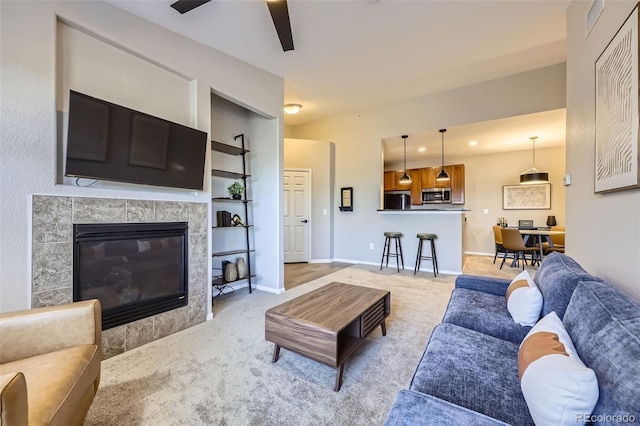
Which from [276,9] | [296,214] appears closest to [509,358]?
[276,9]

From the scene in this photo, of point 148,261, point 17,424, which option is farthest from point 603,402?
point 148,261

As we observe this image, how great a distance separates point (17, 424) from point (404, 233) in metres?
5.07

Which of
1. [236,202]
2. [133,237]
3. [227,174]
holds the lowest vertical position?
[133,237]

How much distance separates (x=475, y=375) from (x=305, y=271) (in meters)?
3.97

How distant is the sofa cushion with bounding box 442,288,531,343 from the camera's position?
159 cm

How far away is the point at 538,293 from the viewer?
5.23 ft

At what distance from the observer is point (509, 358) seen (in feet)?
4.26

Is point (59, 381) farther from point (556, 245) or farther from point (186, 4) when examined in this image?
point (556, 245)

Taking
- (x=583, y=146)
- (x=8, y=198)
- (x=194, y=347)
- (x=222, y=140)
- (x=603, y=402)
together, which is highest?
(x=222, y=140)

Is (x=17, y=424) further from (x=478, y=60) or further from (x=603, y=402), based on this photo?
(x=478, y=60)

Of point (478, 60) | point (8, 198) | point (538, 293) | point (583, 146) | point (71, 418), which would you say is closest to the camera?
point (71, 418)

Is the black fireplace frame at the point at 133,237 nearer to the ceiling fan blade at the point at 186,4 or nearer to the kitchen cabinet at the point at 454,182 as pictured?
the ceiling fan blade at the point at 186,4

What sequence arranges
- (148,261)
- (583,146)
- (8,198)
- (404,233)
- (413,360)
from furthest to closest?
(404,233) < (148,261) < (583,146) < (413,360) < (8,198)

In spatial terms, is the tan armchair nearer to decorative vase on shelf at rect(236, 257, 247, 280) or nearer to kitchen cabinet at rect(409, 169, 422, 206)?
decorative vase on shelf at rect(236, 257, 247, 280)
